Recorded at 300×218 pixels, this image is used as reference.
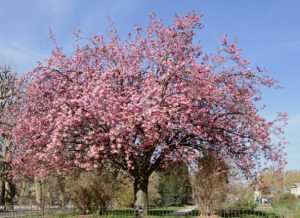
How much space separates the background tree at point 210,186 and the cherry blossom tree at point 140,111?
0.71 metres

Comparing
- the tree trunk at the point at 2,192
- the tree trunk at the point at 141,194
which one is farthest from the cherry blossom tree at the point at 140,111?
the tree trunk at the point at 2,192

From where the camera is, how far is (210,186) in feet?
43.8

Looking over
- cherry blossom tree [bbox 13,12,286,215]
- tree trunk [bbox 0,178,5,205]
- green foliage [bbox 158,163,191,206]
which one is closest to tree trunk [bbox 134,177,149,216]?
cherry blossom tree [bbox 13,12,286,215]

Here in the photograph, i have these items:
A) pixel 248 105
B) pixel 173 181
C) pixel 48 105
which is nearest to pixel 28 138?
pixel 48 105

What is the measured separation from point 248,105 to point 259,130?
960 mm

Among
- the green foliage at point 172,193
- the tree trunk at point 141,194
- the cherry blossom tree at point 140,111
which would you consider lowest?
the green foliage at point 172,193

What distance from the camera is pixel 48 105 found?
46.8ft

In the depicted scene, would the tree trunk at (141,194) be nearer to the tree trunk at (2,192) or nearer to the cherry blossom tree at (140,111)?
the cherry blossom tree at (140,111)

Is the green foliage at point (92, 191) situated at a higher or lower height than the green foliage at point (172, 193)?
higher

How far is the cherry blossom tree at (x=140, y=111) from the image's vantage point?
41.3 ft

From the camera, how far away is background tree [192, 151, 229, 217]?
13.3 meters

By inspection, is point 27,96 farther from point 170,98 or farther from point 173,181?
point 173,181

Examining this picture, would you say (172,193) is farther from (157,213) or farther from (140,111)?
(140,111)

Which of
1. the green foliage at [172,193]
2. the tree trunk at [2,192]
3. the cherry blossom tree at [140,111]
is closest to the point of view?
the cherry blossom tree at [140,111]
